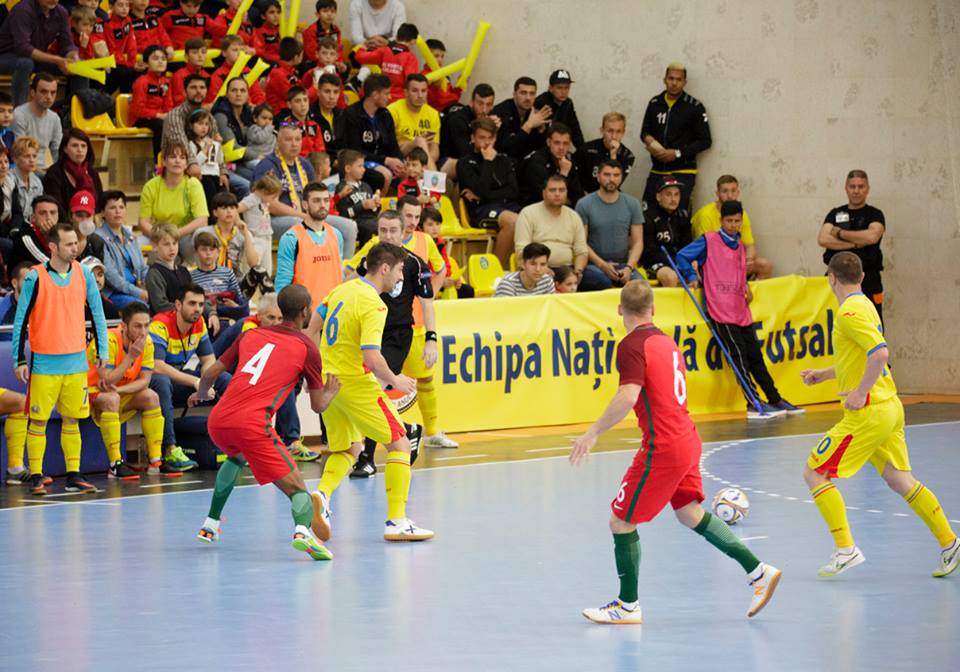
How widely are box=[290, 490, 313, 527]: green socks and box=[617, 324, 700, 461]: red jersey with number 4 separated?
254 cm

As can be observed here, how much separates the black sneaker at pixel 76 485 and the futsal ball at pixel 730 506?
502 cm

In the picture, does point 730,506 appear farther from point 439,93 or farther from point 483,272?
point 439,93

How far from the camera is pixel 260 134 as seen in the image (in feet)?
57.6

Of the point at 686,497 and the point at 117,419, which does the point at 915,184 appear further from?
the point at 686,497

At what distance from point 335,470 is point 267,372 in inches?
35.2

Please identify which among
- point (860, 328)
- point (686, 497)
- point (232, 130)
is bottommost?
point (686, 497)

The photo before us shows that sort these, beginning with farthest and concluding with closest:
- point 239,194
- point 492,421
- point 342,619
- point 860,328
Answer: point 239,194, point 492,421, point 860,328, point 342,619

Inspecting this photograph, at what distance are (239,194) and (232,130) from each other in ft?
2.74

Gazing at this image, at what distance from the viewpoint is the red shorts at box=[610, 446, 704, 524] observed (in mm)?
7559

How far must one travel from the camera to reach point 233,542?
10.0 metres

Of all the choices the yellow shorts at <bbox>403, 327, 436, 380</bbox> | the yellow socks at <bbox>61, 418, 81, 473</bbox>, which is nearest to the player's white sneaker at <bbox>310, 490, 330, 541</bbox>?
the yellow socks at <bbox>61, 418, 81, 473</bbox>

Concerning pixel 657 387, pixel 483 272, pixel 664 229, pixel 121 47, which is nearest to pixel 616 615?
pixel 657 387

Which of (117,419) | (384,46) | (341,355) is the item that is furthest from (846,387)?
(384,46)

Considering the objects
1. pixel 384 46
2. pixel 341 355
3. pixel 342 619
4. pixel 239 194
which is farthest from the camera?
pixel 384 46
